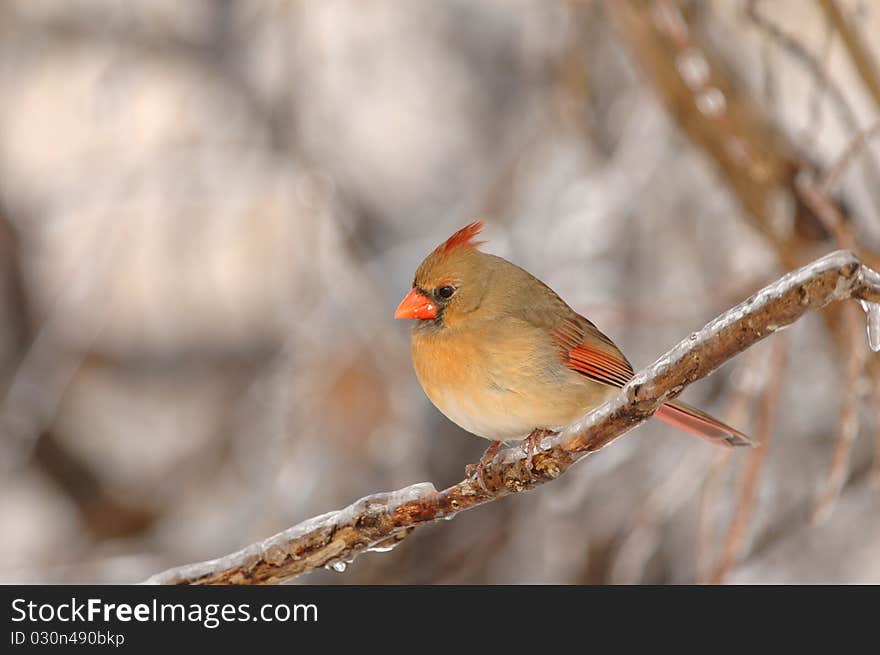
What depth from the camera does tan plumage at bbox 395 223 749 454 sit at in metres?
2.45

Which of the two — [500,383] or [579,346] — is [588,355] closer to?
[579,346]

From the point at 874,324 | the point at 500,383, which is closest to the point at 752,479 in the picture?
the point at 500,383

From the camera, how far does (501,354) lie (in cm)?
249

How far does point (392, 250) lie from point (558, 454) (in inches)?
125

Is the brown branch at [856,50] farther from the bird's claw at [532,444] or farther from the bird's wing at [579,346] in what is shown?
Answer: the bird's claw at [532,444]

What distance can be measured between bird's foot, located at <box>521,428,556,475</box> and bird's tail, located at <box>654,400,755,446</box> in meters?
0.24

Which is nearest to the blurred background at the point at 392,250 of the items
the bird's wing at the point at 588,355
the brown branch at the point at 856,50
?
the brown branch at the point at 856,50

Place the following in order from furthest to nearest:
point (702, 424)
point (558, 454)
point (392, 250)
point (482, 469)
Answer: point (392, 250)
point (702, 424)
point (482, 469)
point (558, 454)

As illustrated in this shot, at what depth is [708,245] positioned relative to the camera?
14.7ft

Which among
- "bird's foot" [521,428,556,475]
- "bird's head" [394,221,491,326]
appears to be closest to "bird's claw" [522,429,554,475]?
"bird's foot" [521,428,556,475]

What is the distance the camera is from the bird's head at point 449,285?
253 centimetres

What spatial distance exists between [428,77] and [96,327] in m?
2.00

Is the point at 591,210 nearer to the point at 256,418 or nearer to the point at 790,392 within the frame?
the point at 790,392

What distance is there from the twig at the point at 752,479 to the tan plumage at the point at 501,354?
0.45 meters
